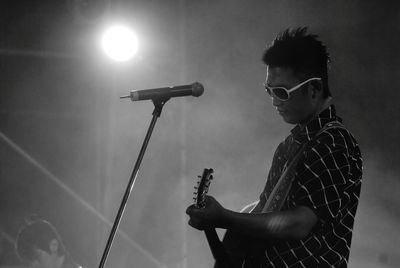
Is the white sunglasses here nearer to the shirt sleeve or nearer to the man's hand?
the shirt sleeve

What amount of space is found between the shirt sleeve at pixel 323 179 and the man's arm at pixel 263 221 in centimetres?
4

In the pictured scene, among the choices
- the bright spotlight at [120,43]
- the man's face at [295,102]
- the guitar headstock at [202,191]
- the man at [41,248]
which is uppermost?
the bright spotlight at [120,43]

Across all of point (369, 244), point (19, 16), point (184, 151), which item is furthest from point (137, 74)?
point (369, 244)

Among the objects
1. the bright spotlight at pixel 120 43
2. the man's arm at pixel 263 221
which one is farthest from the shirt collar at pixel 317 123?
the bright spotlight at pixel 120 43

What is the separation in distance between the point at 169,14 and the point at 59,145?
213cm

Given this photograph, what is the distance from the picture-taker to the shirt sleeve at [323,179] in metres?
1.80

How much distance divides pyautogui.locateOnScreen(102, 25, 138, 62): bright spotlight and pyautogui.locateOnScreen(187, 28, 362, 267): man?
12.8 ft

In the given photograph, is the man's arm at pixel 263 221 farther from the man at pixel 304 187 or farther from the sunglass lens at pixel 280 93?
the sunglass lens at pixel 280 93

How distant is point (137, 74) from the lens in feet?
19.8

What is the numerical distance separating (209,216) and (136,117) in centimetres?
443

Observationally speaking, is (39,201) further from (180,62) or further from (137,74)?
(180,62)

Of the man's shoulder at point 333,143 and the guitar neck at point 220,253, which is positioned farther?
the guitar neck at point 220,253

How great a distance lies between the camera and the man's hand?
183cm

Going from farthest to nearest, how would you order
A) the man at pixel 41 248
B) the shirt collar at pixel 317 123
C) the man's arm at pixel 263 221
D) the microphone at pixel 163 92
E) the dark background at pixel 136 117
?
the dark background at pixel 136 117 < the man at pixel 41 248 < the microphone at pixel 163 92 < the shirt collar at pixel 317 123 < the man's arm at pixel 263 221
